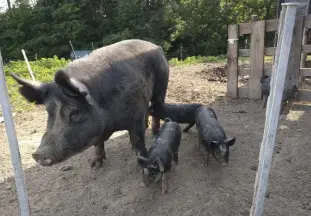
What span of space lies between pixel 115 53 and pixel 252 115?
9.44 ft

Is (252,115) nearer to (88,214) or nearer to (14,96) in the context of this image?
(88,214)

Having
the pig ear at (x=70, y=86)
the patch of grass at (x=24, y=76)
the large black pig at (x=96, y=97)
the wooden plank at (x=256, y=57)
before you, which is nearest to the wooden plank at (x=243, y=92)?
the wooden plank at (x=256, y=57)

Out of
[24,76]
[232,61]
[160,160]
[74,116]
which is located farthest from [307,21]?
[24,76]

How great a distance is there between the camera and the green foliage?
2314 cm

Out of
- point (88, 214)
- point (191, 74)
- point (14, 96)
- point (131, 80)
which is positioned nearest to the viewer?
point (88, 214)

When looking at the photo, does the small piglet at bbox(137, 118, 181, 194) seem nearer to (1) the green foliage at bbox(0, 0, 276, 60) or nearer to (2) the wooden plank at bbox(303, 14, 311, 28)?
(2) the wooden plank at bbox(303, 14, 311, 28)

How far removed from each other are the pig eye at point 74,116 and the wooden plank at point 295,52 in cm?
398

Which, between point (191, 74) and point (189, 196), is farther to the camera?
point (191, 74)

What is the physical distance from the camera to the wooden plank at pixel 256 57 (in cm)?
602

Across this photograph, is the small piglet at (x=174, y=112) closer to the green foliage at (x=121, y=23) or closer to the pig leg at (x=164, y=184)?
the pig leg at (x=164, y=184)

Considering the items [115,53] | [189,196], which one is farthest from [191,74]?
[189,196]

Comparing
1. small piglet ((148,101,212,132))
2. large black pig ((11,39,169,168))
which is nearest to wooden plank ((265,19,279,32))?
small piglet ((148,101,212,132))

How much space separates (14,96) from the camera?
7.64 meters

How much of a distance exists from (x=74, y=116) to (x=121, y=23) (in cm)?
2368
